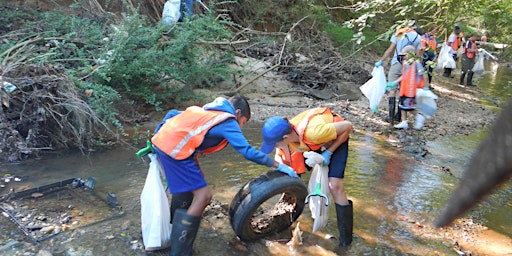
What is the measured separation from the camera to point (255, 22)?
1397 cm

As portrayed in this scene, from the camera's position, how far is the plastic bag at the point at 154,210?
3.48 meters

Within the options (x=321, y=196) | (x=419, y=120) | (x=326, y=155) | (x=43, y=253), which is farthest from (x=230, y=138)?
(x=419, y=120)

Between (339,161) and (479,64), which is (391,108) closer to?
(339,161)

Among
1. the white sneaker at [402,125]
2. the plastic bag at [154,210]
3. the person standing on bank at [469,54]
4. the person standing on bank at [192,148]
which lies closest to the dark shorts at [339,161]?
the person standing on bank at [192,148]

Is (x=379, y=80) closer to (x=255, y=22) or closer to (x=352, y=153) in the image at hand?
(x=352, y=153)

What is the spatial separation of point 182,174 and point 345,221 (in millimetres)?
1589

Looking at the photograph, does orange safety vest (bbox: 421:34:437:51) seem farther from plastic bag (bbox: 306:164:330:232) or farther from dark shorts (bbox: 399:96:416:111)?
plastic bag (bbox: 306:164:330:232)

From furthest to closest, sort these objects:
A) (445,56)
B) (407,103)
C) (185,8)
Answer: (445,56), (185,8), (407,103)

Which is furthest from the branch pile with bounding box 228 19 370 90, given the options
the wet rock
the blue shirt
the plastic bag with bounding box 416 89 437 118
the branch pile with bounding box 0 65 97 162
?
the wet rock

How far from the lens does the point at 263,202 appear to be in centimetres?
379

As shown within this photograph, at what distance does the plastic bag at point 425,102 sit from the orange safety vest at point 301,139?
13.5 feet

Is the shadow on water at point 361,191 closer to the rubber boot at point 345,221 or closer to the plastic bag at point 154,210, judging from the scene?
the rubber boot at point 345,221

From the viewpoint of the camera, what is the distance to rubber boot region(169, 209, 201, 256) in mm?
3445

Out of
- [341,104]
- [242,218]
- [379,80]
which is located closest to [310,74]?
[341,104]
